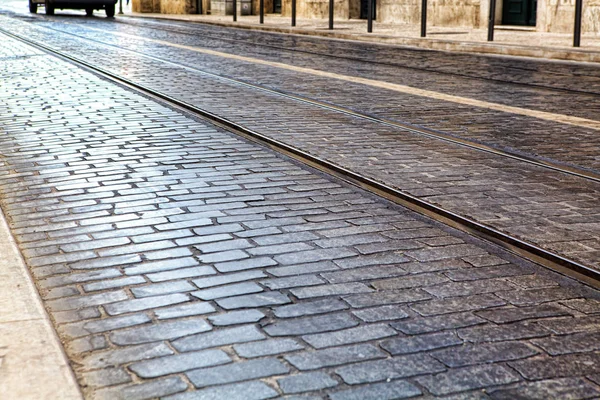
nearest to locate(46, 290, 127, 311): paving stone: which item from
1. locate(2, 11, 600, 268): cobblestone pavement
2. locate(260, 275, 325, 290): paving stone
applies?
locate(260, 275, 325, 290): paving stone

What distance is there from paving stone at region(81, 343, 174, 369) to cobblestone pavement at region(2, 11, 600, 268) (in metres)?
1.92

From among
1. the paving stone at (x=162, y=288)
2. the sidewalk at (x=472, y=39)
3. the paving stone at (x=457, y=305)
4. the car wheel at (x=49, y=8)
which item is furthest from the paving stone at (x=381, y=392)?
the car wheel at (x=49, y=8)

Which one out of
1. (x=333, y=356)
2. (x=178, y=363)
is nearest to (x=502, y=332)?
(x=333, y=356)

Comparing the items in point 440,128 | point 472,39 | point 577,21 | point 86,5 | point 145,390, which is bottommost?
point 145,390

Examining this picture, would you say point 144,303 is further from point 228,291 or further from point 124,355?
point 124,355

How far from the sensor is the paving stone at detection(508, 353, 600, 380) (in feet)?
8.99

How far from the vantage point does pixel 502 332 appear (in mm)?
3076

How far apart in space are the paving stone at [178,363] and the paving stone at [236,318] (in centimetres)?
26

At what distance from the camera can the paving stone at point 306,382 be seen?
2635mm

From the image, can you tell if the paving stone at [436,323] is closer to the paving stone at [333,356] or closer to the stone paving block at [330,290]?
the paving stone at [333,356]

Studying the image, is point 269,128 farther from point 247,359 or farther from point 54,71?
point 54,71

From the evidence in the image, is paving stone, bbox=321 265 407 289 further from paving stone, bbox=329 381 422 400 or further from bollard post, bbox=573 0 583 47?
bollard post, bbox=573 0 583 47

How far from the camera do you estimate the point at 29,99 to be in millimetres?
9445

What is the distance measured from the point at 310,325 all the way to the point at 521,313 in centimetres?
76
